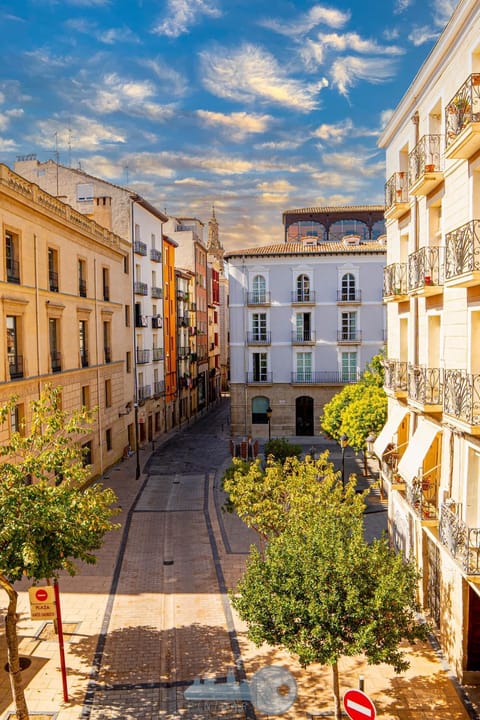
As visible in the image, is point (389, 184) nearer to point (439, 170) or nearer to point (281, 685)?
point (439, 170)

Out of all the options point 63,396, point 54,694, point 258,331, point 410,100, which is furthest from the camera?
point 258,331

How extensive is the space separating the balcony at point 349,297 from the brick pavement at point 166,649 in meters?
21.0

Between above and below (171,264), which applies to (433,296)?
below

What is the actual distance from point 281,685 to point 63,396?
16.9 metres

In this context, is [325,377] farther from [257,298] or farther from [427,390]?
[427,390]

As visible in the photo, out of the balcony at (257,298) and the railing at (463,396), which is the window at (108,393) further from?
the railing at (463,396)

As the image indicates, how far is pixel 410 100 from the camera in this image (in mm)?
15203

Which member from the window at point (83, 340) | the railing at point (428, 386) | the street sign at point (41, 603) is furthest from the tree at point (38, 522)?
the window at point (83, 340)

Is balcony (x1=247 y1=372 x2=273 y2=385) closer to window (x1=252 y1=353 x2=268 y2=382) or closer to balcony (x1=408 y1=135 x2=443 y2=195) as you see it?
window (x1=252 y1=353 x2=268 y2=382)

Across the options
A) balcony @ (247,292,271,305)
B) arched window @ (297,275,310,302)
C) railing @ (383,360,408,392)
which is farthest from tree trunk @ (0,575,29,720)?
arched window @ (297,275,310,302)

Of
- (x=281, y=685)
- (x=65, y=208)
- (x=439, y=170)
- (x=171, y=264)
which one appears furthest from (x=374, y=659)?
(x=171, y=264)

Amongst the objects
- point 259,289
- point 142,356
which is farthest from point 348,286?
point 142,356

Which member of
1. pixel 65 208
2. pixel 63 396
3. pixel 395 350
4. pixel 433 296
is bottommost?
pixel 63 396

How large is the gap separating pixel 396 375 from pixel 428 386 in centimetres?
338
